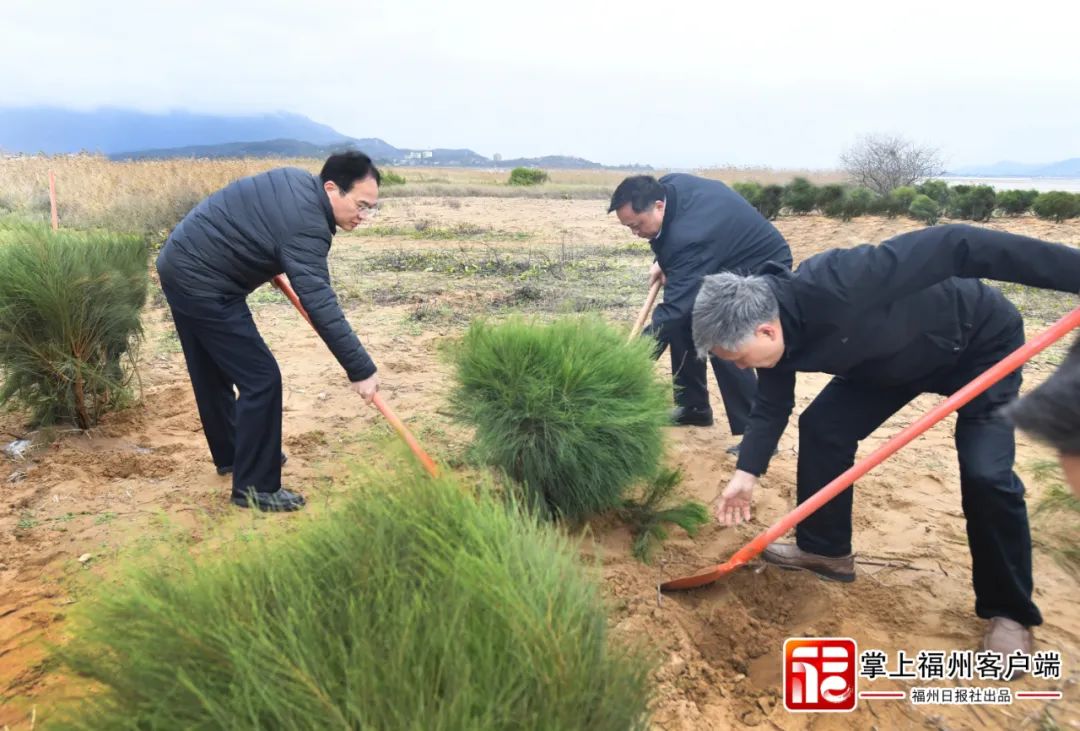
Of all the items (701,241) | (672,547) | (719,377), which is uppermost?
(701,241)

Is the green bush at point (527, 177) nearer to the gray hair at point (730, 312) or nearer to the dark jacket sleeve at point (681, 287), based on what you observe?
the dark jacket sleeve at point (681, 287)

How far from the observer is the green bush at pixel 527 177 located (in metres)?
34.5

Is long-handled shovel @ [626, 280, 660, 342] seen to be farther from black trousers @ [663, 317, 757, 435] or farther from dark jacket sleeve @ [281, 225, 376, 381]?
dark jacket sleeve @ [281, 225, 376, 381]

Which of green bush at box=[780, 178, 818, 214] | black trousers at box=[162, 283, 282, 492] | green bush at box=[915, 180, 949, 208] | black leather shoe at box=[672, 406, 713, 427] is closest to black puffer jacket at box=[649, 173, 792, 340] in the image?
black leather shoe at box=[672, 406, 713, 427]

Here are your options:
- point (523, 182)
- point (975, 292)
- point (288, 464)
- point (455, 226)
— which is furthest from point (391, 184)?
point (975, 292)

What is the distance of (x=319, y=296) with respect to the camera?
3.10 metres

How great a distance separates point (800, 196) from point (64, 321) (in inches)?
637

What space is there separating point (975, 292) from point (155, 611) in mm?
2692

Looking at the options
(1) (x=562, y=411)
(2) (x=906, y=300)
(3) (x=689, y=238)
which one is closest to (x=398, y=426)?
(1) (x=562, y=411)

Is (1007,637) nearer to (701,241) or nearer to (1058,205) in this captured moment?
(701,241)

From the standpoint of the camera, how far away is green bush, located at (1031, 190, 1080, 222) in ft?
43.7

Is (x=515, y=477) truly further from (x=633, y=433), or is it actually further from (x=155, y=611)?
(x=155, y=611)

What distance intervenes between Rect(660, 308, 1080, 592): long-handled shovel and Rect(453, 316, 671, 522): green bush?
0.53 meters

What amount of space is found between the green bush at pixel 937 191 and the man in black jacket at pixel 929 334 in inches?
598
